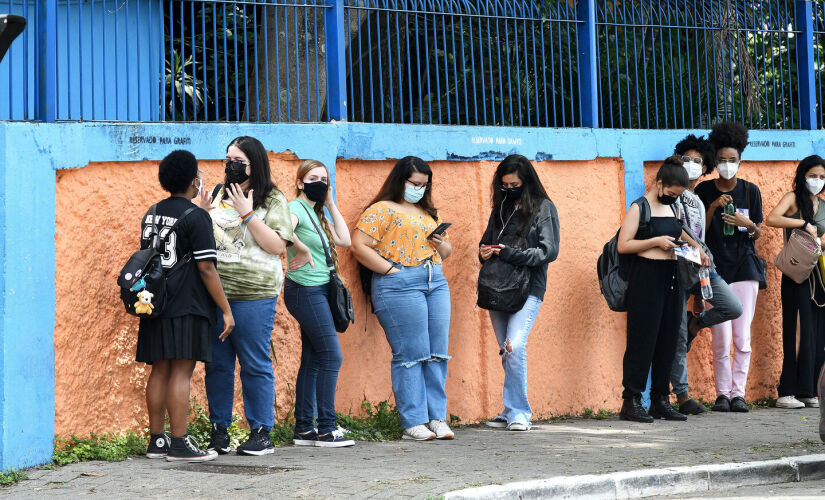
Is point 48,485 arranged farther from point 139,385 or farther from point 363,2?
point 363,2

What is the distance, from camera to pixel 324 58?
348 inches

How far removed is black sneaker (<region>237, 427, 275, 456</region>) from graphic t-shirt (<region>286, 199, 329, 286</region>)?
0.99 m

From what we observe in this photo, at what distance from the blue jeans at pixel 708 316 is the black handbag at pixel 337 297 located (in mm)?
2984

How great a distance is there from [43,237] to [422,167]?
2655 millimetres

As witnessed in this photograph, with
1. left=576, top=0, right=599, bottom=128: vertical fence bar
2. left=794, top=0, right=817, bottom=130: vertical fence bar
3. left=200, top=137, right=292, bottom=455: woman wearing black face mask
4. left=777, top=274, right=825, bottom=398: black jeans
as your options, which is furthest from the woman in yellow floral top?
left=794, top=0, right=817, bottom=130: vertical fence bar

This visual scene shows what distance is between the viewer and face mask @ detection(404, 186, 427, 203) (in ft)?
27.1

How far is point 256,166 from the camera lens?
7.27 m

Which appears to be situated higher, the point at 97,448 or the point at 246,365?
the point at 246,365

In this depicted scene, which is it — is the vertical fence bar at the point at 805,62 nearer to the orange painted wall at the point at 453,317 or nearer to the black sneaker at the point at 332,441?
the orange painted wall at the point at 453,317

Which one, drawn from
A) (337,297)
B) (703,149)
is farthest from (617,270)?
(337,297)

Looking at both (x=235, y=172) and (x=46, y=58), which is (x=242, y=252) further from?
(x=46, y=58)

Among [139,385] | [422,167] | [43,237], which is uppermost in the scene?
[422,167]

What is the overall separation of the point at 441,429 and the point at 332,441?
2.84 ft

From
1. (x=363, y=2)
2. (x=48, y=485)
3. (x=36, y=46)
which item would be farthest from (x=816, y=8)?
(x=48, y=485)
